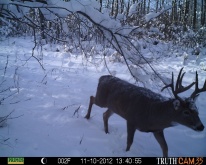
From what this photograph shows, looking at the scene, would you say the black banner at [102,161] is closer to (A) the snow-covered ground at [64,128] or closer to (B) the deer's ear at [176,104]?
(A) the snow-covered ground at [64,128]

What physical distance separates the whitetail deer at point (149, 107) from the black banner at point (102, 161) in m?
0.19

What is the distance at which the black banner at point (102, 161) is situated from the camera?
13.0 ft

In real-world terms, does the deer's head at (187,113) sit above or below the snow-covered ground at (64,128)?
above

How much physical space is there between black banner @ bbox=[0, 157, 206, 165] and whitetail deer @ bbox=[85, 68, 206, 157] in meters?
0.19

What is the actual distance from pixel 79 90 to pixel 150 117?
3582 mm

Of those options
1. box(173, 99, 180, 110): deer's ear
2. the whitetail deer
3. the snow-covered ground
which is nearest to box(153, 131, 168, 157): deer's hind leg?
the whitetail deer

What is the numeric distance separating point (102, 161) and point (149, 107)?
3.91ft

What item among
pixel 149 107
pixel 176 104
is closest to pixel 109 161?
pixel 149 107

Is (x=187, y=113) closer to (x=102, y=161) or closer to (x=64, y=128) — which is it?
(x=102, y=161)

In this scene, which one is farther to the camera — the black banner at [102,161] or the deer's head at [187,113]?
the deer's head at [187,113]

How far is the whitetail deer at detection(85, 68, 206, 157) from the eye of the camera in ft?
14.1

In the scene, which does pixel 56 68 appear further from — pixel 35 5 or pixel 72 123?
pixel 35 5

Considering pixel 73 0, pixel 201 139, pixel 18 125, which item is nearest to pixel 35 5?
pixel 73 0

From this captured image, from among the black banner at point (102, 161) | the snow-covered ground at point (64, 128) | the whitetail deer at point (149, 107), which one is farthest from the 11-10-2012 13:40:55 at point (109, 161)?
the whitetail deer at point (149, 107)
